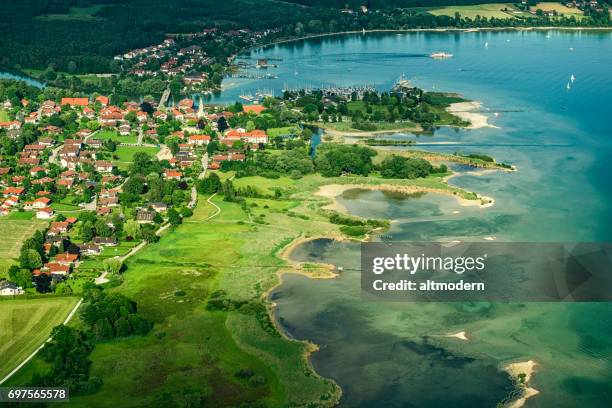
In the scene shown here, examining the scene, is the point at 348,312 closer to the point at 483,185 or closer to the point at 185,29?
the point at 483,185

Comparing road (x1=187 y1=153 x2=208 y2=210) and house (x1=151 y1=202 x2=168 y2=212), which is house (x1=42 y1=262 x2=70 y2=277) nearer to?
house (x1=151 y1=202 x2=168 y2=212)

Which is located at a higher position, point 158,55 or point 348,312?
point 158,55

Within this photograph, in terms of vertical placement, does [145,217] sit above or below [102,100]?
below

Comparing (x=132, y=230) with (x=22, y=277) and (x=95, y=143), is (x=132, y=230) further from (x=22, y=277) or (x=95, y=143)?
(x=95, y=143)

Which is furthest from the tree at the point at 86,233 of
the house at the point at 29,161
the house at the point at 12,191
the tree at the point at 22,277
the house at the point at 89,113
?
the house at the point at 89,113

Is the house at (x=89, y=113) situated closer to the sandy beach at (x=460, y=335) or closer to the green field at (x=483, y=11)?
the sandy beach at (x=460, y=335)

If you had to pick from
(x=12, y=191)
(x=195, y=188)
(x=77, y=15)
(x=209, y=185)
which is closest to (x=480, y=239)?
(x=209, y=185)

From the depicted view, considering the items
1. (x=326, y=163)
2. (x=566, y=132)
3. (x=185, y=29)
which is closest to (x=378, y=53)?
(x=185, y=29)
